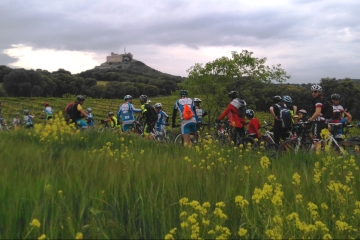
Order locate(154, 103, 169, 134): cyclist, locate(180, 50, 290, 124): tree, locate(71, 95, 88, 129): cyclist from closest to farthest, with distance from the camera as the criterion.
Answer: locate(71, 95, 88, 129): cyclist
locate(154, 103, 169, 134): cyclist
locate(180, 50, 290, 124): tree

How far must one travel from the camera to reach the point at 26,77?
299 ft

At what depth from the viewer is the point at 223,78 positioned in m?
39.9

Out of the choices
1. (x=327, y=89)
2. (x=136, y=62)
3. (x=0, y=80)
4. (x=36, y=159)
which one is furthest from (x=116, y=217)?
(x=136, y=62)

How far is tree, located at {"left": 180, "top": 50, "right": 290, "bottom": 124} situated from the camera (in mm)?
38469

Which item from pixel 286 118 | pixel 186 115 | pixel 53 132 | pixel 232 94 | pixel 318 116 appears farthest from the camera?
pixel 186 115

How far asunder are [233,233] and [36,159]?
3.00m

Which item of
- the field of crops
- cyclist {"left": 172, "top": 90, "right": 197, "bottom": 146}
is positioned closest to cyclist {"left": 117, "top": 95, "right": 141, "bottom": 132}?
cyclist {"left": 172, "top": 90, "right": 197, "bottom": 146}

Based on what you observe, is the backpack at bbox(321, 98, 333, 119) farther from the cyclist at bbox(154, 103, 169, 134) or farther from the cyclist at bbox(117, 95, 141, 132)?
the cyclist at bbox(117, 95, 141, 132)

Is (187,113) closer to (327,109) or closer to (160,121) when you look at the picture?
(160,121)

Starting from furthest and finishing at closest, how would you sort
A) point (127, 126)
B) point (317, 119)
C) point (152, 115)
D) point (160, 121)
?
1. point (160, 121)
2. point (127, 126)
3. point (152, 115)
4. point (317, 119)

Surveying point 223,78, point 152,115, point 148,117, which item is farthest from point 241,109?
point 223,78

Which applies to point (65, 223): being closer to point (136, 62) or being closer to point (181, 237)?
point (181, 237)

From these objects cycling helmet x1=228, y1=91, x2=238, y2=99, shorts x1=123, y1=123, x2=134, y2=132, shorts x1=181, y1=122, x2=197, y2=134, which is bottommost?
shorts x1=123, y1=123, x2=134, y2=132

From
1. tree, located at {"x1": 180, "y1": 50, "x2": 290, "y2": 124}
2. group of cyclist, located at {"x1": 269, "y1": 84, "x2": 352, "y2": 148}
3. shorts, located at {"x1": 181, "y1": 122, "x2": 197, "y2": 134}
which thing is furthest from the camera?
tree, located at {"x1": 180, "y1": 50, "x2": 290, "y2": 124}
